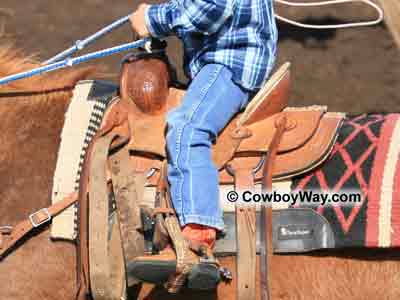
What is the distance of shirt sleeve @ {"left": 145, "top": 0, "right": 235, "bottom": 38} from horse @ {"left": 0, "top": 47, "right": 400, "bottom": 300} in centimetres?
58

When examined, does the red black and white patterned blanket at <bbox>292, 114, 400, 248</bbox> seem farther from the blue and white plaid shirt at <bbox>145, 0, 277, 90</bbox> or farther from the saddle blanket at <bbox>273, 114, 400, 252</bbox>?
the blue and white plaid shirt at <bbox>145, 0, 277, 90</bbox>

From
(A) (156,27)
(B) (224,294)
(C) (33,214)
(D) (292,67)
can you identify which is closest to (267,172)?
(B) (224,294)

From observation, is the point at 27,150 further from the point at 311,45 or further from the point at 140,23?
the point at 311,45

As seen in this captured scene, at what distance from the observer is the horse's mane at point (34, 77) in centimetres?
315

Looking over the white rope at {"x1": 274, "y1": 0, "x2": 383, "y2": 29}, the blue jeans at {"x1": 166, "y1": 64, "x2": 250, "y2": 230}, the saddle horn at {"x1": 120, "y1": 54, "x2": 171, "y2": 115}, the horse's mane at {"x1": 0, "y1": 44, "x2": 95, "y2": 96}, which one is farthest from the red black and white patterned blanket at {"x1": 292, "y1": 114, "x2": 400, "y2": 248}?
the white rope at {"x1": 274, "y1": 0, "x2": 383, "y2": 29}

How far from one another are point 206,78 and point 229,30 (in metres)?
0.22

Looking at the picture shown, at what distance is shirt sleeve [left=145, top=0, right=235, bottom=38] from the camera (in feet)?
8.99

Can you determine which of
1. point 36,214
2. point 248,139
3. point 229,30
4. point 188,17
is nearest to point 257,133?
point 248,139

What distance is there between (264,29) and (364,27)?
3727 mm

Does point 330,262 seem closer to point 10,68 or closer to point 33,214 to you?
point 33,214

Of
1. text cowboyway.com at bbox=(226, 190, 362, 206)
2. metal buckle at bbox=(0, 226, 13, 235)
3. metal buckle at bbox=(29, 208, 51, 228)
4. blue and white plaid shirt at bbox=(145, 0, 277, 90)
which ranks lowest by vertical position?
metal buckle at bbox=(0, 226, 13, 235)

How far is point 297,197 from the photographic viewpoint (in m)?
2.78

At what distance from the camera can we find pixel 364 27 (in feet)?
20.9

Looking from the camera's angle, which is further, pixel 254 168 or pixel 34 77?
pixel 34 77
